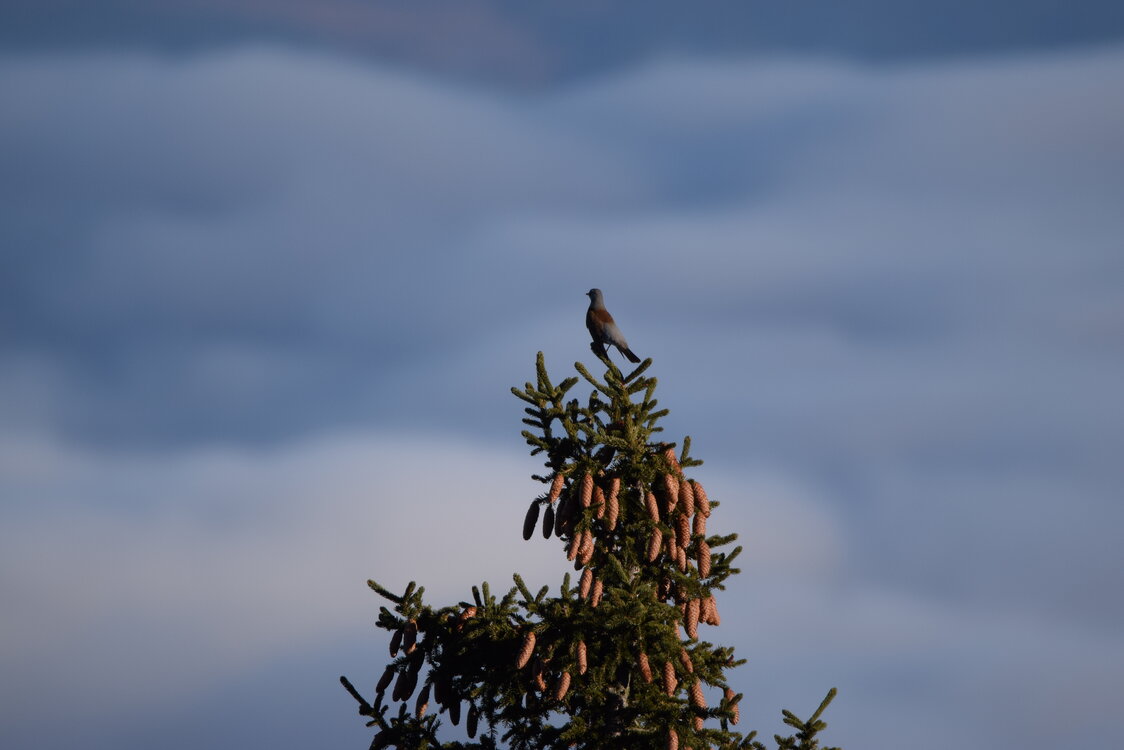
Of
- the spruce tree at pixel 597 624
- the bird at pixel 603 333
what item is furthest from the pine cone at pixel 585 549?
the bird at pixel 603 333

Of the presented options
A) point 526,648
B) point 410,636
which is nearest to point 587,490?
point 526,648

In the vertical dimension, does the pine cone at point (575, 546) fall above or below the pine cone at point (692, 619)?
above

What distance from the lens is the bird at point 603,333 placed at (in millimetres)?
17359

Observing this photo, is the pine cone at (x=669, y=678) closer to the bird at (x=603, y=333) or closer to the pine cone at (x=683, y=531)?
the pine cone at (x=683, y=531)

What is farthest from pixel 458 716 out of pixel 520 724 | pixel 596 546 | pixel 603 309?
pixel 603 309

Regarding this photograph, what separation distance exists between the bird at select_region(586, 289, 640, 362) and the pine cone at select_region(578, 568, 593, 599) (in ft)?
17.7

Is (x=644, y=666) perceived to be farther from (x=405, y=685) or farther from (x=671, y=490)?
(x=405, y=685)

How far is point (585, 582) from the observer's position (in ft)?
40.1

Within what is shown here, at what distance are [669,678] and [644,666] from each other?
14.5 inches

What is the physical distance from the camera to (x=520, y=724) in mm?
12773

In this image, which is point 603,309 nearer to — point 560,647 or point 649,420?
point 649,420

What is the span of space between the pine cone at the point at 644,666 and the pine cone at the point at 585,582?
876 mm

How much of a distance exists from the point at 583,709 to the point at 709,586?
203 cm

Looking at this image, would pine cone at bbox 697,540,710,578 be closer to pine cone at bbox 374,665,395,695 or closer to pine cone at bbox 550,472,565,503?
pine cone at bbox 550,472,565,503
